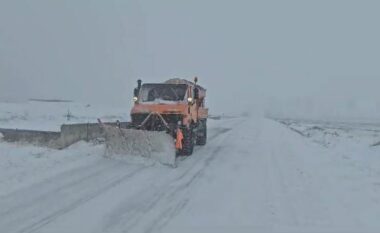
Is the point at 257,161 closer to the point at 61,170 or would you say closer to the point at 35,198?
the point at 61,170

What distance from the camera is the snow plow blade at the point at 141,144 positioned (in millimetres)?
16422

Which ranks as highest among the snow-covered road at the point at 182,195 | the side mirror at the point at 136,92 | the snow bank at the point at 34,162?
the side mirror at the point at 136,92

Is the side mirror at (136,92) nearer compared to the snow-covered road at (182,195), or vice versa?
the snow-covered road at (182,195)

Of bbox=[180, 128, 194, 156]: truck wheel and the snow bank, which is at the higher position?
bbox=[180, 128, 194, 156]: truck wheel

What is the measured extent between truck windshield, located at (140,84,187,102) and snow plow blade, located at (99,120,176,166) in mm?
2705

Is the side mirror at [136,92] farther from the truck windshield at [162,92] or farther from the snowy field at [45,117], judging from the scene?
the snowy field at [45,117]

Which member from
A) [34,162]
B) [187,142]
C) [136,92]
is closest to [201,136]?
[136,92]

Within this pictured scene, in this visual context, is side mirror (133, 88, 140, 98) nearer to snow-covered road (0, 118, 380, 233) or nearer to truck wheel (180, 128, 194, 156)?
truck wheel (180, 128, 194, 156)

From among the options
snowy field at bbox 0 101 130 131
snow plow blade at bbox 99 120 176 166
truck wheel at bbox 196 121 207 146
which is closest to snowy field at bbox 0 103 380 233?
snow plow blade at bbox 99 120 176 166

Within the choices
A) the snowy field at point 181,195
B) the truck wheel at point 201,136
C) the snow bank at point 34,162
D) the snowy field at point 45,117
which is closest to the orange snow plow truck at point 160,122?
the snowy field at point 181,195

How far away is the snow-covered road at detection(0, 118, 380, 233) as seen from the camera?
27.5 feet

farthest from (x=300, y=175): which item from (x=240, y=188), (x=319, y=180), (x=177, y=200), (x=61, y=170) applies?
(x=61, y=170)

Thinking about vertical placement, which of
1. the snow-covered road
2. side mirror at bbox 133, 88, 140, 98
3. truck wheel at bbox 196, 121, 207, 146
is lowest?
the snow-covered road

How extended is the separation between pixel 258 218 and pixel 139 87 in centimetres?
1213
